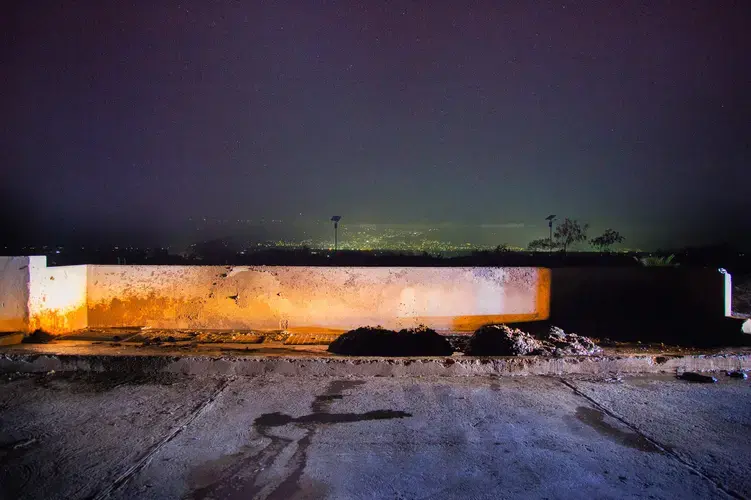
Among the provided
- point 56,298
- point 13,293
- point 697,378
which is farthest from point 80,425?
point 697,378

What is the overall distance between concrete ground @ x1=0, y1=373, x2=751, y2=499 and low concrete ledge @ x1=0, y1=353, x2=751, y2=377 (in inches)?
6.0

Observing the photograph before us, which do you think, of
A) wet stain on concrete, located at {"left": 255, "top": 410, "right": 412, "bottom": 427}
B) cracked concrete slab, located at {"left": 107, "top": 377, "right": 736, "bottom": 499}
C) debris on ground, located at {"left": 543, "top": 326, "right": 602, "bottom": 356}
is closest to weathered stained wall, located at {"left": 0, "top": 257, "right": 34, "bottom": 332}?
cracked concrete slab, located at {"left": 107, "top": 377, "right": 736, "bottom": 499}

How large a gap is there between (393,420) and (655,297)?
7587 millimetres

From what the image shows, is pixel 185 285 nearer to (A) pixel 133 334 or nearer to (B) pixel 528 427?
(A) pixel 133 334

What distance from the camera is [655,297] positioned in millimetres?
9039

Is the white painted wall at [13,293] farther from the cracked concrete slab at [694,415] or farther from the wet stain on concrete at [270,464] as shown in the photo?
the cracked concrete slab at [694,415]

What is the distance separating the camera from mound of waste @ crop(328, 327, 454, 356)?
7016mm

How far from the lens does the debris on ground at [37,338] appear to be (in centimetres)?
691

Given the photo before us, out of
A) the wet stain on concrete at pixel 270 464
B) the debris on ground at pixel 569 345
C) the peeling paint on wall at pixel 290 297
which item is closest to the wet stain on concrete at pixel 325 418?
the wet stain on concrete at pixel 270 464

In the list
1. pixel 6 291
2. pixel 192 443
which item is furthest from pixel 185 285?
pixel 192 443

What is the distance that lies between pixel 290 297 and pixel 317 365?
4.30 metres

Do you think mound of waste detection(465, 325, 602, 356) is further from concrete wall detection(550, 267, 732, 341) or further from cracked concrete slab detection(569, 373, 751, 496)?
concrete wall detection(550, 267, 732, 341)

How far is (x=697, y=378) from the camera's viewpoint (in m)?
4.75

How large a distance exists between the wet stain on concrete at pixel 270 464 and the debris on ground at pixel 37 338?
207 inches
